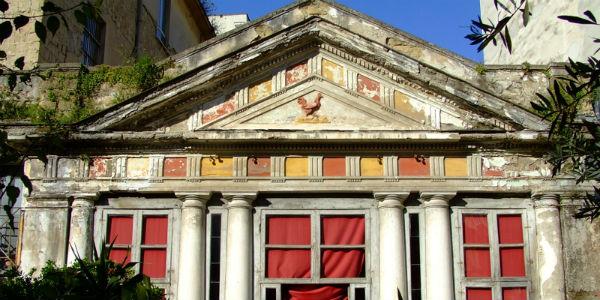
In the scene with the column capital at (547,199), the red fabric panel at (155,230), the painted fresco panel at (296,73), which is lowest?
the red fabric panel at (155,230)

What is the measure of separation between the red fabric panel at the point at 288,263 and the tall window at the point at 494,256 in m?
2.40

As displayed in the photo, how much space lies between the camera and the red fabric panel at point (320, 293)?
11234mm

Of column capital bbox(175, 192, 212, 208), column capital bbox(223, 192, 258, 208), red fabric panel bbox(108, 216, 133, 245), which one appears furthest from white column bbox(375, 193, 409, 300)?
red fabric panel bbox(108, 216, 133, 245)

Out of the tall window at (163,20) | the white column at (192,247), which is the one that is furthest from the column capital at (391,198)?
the tall window at (163,20)

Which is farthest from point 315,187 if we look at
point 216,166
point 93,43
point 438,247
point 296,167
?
point 93,43

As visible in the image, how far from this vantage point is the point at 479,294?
36.9 feet

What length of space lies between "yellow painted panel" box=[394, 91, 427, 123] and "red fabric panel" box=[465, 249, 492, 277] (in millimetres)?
2187

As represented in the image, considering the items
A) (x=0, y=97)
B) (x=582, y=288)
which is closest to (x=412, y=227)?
(x=582, y=288)

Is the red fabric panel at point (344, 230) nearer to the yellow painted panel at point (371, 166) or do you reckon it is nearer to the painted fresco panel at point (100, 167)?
the yellow painted panel at point (371, 166)

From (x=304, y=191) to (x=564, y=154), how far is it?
18.2 ft

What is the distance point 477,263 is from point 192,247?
435 cm

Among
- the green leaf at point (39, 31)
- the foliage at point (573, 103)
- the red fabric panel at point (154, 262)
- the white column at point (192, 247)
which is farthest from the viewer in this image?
the red fabric panel at point (154, 262)

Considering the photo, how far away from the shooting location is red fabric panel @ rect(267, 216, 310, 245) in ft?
37.6

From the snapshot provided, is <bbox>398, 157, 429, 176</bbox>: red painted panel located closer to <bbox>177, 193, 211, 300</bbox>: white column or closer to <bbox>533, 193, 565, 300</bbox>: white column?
<bbox>533, 193, 565, 300</bbox>: white column
